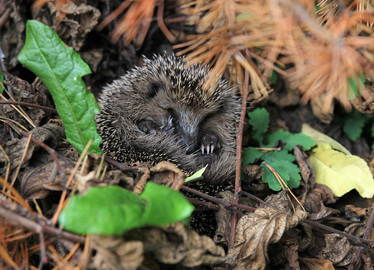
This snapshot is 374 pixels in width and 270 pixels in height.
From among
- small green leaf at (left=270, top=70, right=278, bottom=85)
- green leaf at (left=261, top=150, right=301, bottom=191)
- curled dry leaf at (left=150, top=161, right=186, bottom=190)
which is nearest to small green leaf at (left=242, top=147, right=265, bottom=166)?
green leaf at (left=261, top=150, right=301, bottom=191)

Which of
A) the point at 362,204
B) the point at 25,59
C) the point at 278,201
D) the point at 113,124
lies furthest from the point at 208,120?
the point at 25,59

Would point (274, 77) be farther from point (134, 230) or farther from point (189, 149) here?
point (134, 230)

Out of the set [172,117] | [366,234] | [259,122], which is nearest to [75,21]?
[172,117]

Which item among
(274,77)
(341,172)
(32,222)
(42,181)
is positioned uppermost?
(32,222)

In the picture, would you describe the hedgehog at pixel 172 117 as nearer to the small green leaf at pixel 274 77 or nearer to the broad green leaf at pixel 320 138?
the small green leaf at pixel 274 77

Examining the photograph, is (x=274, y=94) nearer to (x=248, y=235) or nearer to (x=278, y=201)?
(x=278, y=201)

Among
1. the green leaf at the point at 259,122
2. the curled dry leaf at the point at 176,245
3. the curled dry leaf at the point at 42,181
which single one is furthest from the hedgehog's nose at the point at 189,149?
the curled dry leaf at the point at 176,245
